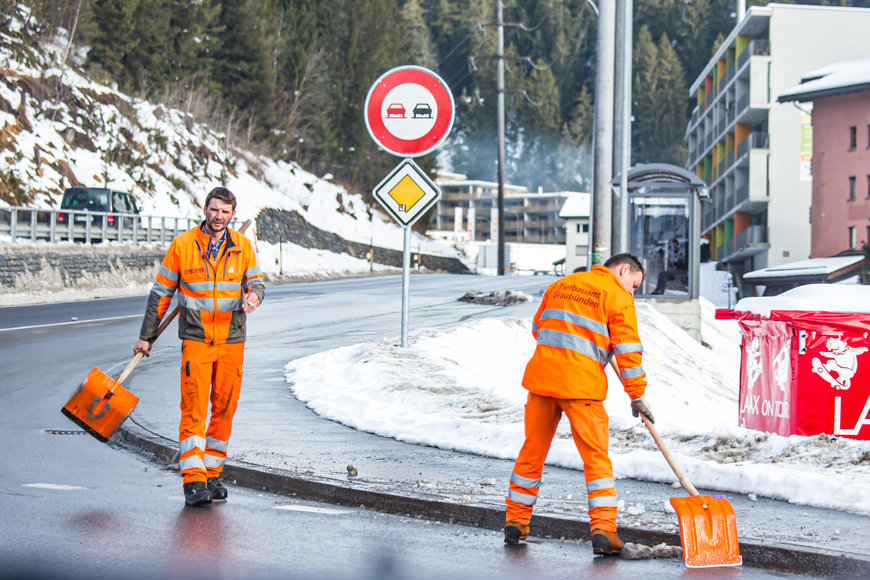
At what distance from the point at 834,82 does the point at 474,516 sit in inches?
2034

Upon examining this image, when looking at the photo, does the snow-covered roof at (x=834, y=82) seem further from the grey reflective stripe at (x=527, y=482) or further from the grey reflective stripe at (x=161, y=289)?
the grey reflective stripe at (x=527, y=482)

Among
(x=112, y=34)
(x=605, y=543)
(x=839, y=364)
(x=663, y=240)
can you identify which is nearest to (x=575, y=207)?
(x=112, y=34)

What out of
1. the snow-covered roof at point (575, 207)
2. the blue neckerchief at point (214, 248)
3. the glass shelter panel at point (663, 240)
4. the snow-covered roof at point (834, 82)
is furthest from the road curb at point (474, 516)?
the snow-covered roof at point (575, 207)

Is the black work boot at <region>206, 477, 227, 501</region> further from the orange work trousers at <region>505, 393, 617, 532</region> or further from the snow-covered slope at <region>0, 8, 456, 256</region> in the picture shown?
the snow-covered slope at <region>0, 8, 456, 256</region>

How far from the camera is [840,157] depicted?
53812 millimetres

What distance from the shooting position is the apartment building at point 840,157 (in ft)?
172

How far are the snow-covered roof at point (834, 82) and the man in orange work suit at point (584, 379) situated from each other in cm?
4973

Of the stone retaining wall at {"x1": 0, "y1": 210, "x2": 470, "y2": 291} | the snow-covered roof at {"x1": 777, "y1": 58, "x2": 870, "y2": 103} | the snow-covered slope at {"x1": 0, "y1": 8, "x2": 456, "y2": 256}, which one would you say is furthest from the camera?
the snow-covered roof at {"x1": 777, "y1": 58, "x2": 870, "y2": 103}

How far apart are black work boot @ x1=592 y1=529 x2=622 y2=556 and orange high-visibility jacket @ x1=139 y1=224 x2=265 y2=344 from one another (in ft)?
8.07

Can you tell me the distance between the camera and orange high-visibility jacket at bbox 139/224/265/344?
6508 millimetres

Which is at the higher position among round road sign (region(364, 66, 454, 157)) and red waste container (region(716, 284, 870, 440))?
round road sign (region(364, 66, 454, 157))

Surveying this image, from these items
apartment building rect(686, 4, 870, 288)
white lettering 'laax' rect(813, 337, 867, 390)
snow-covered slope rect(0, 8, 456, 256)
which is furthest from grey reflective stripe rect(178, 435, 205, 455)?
apartment building rect(686, 4, 870, 288)

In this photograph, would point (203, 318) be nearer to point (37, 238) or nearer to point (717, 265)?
point (37, 238)

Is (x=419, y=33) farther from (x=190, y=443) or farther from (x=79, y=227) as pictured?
(x=190, y=443)
